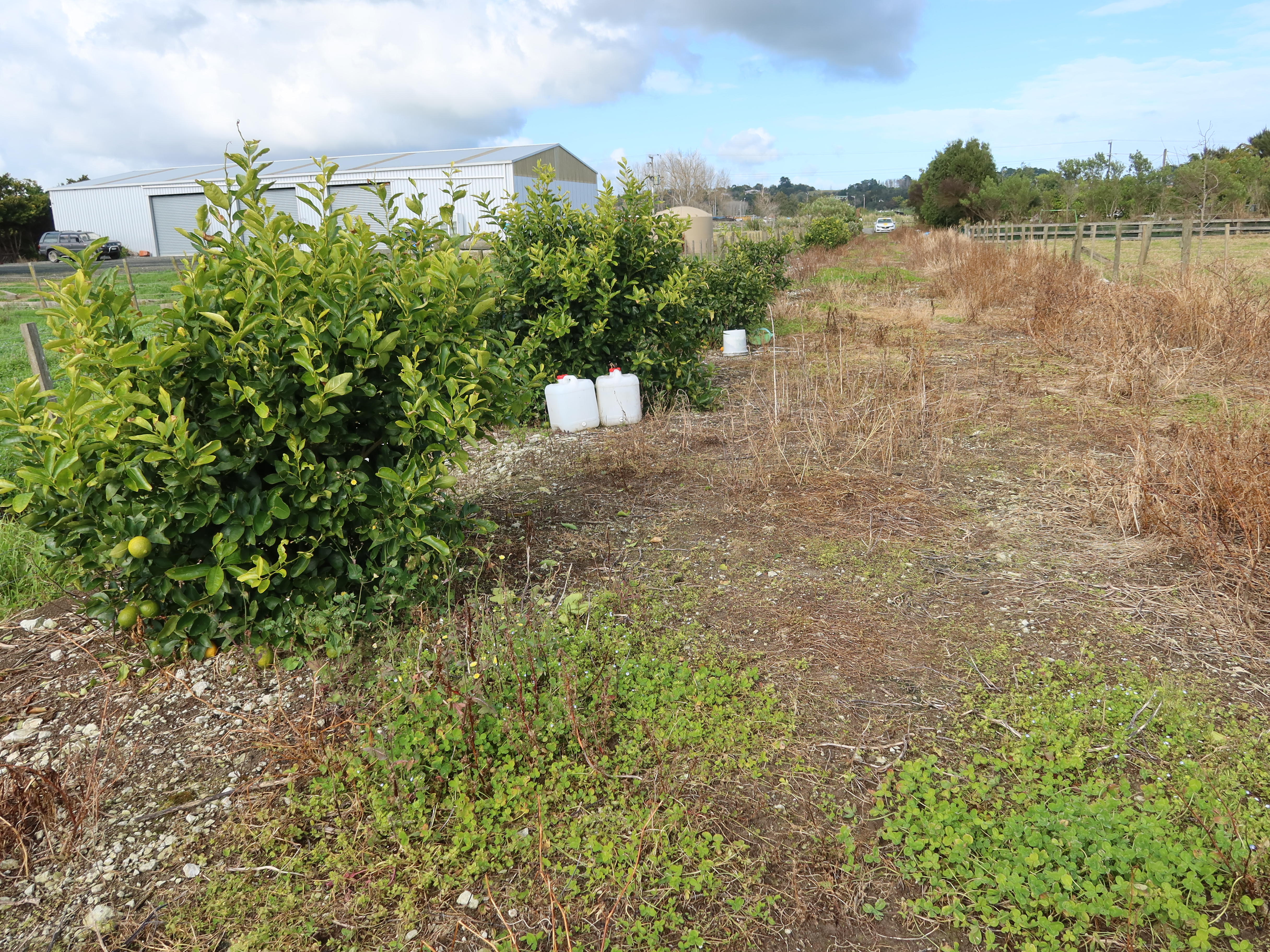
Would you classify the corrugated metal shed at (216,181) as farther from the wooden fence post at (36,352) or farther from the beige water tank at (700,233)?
the wooden fence post at (36,352)

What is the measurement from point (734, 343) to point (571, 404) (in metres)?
4.11

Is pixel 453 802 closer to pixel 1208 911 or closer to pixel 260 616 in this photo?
pixel 260 616

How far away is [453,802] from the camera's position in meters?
2.25

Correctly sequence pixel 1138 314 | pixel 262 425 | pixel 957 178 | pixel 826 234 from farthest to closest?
pixel 957 178 < pixel 826 234 < pixel 1138 314 < pixel 262 425

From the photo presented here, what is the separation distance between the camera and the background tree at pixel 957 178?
3725cm

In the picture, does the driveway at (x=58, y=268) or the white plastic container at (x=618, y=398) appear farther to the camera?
the driveway at (x=58, y=268)

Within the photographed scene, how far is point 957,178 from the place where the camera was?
3756 centimetres

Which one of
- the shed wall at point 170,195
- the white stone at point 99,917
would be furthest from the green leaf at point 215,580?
the shed wall at point 170,195

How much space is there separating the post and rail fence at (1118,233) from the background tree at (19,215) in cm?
3563

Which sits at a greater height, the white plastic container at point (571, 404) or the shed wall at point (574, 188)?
the shed wall at point (574, 188)

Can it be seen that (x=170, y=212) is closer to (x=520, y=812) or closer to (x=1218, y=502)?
(x=520, y=812)

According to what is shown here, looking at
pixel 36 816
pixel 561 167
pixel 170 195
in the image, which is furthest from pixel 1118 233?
pixel 170 195

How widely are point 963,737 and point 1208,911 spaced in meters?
0.74

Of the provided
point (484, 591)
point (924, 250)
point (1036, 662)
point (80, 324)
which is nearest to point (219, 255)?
point (80, 324)
